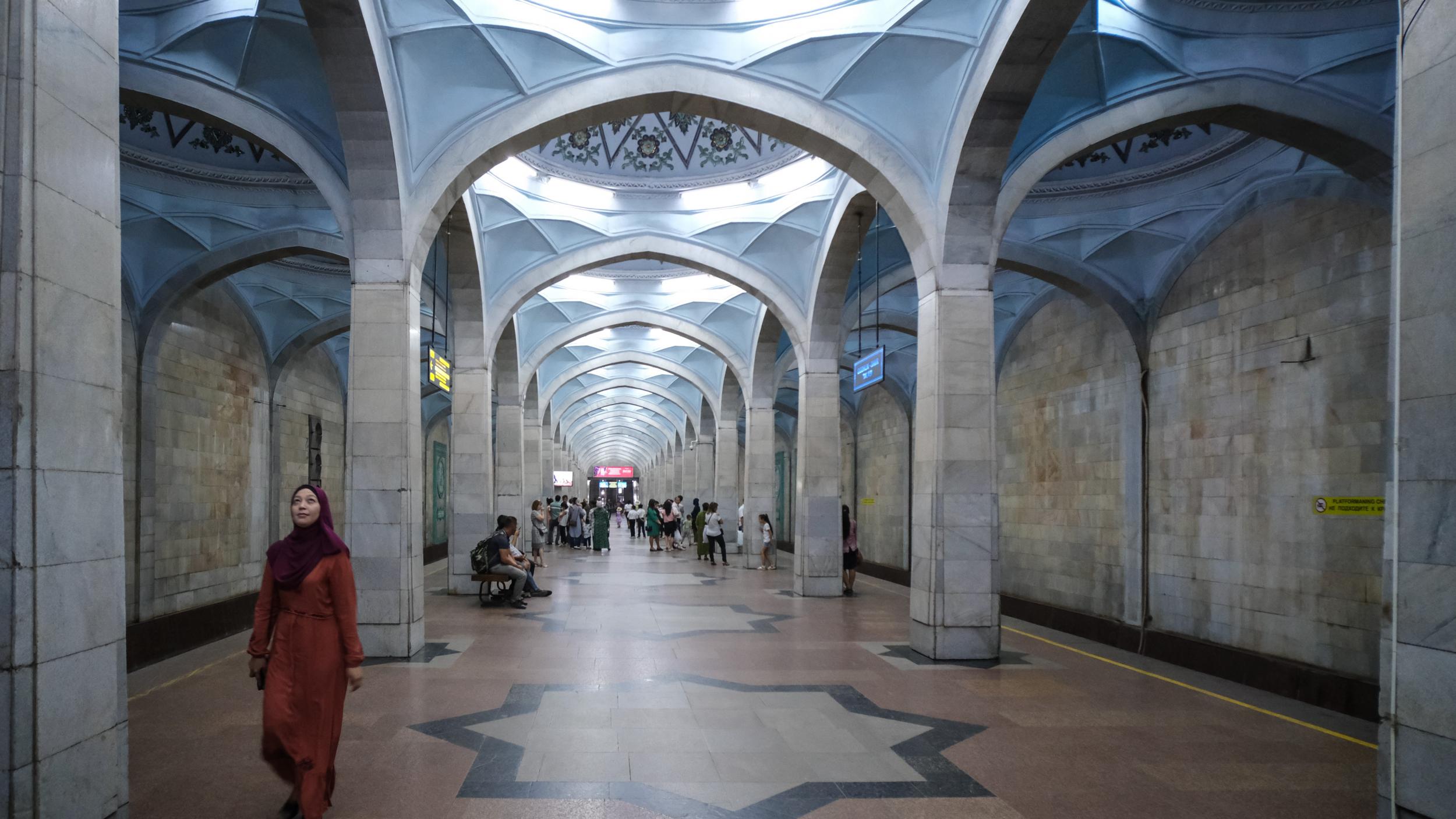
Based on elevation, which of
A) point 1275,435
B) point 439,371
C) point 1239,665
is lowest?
point 1239,665

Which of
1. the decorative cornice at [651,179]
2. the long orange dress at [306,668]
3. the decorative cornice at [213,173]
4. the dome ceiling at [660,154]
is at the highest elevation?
the dome ceiling at [660,154]

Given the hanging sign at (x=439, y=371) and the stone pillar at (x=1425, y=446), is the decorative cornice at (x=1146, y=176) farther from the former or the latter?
the hanging sign at (x=439, y=371)

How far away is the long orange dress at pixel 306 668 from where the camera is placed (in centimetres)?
388

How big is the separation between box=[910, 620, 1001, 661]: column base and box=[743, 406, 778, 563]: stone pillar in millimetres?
10240

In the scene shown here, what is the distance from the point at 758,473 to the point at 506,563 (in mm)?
8323

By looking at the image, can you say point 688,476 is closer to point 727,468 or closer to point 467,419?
point 727,468

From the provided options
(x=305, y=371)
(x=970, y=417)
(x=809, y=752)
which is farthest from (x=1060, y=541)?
(x=305, y=371)

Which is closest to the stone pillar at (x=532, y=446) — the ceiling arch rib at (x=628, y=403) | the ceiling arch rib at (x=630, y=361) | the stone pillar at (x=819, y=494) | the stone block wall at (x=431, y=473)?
the ceiling arch rib at (x=630, y=361)

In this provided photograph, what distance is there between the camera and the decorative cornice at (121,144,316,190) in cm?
1089

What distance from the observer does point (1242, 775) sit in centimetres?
507

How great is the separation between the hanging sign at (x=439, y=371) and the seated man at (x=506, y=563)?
2165 millimetres

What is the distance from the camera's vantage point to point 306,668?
12.9 feet

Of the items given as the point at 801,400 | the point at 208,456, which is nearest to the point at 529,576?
the point at 801,400

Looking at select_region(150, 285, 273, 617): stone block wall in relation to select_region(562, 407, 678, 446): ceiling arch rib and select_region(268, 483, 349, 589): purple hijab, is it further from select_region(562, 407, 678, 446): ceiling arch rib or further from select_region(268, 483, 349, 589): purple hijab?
select_region(562, 407, 678, 446): ceiling arch rib
